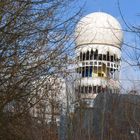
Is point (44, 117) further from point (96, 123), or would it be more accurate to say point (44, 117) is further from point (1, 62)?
point (96, 123)

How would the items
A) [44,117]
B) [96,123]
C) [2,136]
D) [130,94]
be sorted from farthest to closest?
[96,123] → [130,94] → [44,117] → [2,136]

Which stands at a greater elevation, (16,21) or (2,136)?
(16,21)

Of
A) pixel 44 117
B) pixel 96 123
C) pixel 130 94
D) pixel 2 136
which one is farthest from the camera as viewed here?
pixel 96 123

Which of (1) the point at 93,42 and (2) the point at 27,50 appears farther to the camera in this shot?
(1) the point at 93,42

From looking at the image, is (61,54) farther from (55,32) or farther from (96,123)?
(96,123)

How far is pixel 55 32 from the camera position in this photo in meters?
9.11

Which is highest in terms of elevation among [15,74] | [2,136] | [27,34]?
[27,34]

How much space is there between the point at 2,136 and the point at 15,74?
1362 mm

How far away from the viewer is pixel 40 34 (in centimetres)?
901

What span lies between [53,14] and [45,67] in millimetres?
914

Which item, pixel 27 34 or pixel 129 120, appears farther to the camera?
pixel 129 120

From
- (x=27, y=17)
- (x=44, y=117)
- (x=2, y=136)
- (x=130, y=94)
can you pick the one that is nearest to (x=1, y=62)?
(x=27, y=17)

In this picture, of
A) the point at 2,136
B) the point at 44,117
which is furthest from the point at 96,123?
the point at 2,136

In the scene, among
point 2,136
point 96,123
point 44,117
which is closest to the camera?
point 2,136
